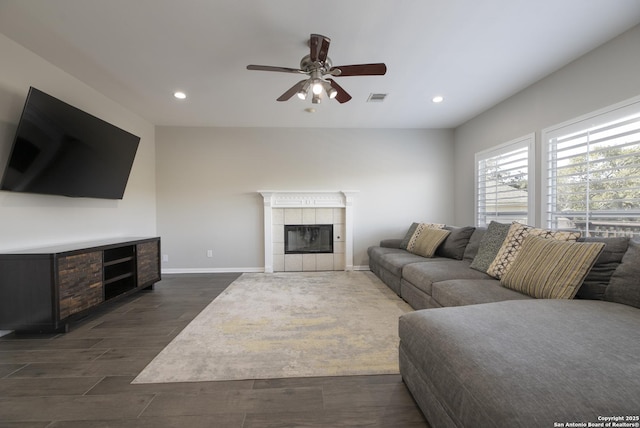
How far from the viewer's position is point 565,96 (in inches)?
108

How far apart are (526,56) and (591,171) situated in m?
1.28

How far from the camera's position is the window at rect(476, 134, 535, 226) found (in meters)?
3.24

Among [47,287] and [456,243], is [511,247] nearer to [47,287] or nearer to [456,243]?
[456,243]

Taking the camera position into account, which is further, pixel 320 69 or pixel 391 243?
pixel 391 243

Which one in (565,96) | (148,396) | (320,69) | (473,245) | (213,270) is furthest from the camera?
(213,270)

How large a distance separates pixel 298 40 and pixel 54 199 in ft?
9.89

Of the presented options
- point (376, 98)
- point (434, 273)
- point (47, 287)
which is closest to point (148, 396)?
point (47, 287)

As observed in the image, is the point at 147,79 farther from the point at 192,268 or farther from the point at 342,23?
the point at 192,268

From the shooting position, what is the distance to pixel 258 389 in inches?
62.8

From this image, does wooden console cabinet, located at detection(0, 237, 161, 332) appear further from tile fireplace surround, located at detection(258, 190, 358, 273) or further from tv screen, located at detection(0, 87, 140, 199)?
tile fireplace surround, located at detection(258, 190, 358, 273)

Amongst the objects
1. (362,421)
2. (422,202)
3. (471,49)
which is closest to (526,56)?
(471,49)

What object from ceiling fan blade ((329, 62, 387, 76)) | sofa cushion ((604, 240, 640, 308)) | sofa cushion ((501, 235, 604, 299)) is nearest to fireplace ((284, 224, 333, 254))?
ceiling fan blade ((329, 62, 387, 76))

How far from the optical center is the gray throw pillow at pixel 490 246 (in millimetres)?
2596

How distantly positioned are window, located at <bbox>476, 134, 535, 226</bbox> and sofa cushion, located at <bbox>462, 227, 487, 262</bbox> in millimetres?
617
